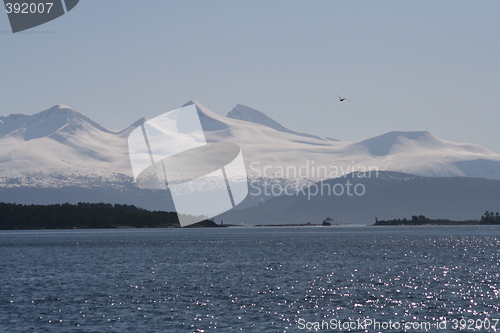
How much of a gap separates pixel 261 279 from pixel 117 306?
27374mm

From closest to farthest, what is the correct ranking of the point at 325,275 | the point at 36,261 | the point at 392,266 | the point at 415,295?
the point at 415,295
the point at 325,275
the point at 392,266
the point at 36,261

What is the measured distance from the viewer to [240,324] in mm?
56719

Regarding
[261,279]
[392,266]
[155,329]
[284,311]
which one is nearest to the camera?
[155,329]

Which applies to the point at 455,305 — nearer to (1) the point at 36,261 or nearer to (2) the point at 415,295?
(2) the point at 415,295

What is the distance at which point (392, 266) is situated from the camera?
111188 mm

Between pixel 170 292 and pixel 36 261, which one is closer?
pixel 170 292

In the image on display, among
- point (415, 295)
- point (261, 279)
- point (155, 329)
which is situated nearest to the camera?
point (155, 329)

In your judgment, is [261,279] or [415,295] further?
[261,279]

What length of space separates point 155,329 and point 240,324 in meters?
6.97

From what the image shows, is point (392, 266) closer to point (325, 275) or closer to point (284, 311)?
point (325, 275)

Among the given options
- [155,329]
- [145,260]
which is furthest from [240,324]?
[145,260]

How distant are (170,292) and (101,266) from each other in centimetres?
3844

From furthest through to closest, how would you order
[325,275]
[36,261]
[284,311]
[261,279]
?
1. [36,261]
2. [325,275]
3. [261,279]
4. [284,311]

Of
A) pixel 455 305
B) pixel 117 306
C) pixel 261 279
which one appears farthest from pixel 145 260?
pixel 455 305
